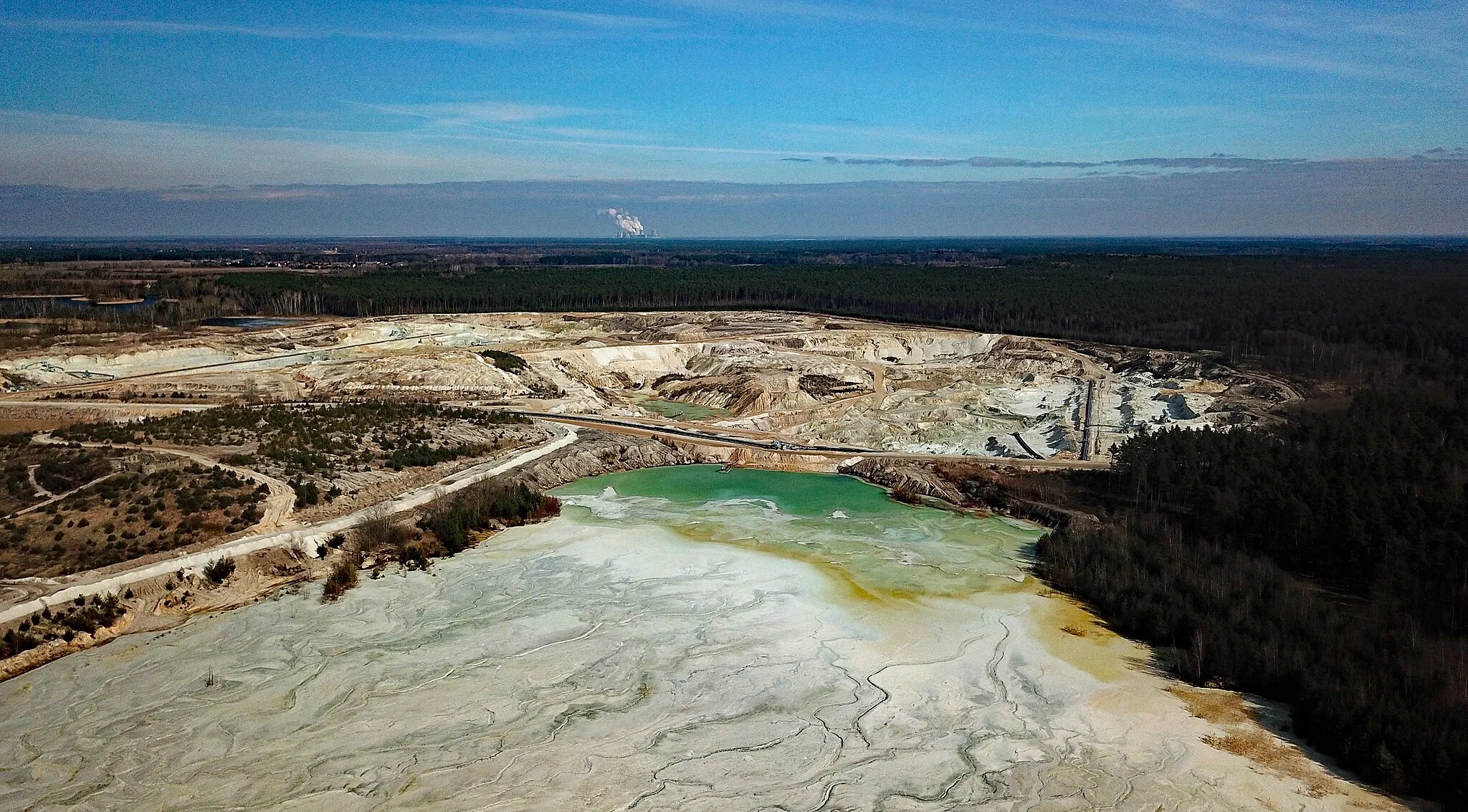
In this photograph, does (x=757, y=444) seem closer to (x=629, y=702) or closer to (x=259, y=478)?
(x=259, y=478)

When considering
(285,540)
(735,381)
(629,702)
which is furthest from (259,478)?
(735,381)

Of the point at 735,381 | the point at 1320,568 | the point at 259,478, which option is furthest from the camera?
the point at 735,381

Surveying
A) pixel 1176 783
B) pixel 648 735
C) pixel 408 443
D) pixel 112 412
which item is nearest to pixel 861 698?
pixel 648 735

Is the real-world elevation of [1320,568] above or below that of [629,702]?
above

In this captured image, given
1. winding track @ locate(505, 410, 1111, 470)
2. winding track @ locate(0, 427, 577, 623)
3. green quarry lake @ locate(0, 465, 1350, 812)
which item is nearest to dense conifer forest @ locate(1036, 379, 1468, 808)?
green quarry lake @ locate(0, 465, 1350, 812)

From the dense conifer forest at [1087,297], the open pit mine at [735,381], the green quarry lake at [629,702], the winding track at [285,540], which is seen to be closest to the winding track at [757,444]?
the open pit mine at [735,381]

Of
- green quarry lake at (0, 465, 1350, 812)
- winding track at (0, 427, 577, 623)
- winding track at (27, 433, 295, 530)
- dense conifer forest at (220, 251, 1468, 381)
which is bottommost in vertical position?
green quarry lake at (0, 465, 1350, 812)

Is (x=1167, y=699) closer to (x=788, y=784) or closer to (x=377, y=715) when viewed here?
(x=788, y=784)

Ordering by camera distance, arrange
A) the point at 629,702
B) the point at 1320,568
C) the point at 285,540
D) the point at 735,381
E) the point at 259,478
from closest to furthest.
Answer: the point at 629,702 < the point at 1320,568 < the point at 285,540 < the point at 259,478 < the point at 735,381

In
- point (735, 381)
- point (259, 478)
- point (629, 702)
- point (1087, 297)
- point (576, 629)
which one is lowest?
point (629, 702)

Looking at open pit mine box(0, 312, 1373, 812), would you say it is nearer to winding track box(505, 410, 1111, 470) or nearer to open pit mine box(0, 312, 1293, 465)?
winding track box(505, 410, 1111, 470)

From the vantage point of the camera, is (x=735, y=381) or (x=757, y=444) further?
(x=735, y=381)
